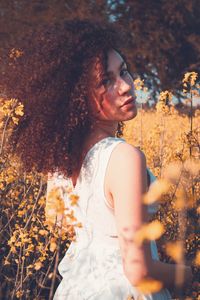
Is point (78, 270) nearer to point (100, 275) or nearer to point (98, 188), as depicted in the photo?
point (100, 275)

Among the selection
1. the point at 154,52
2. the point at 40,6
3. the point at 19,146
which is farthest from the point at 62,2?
the point at 19,146

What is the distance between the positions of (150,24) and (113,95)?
61.8 feet

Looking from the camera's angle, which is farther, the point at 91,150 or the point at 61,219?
the point at 91,150

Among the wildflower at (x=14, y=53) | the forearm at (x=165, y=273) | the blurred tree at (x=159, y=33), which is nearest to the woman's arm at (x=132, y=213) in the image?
the forearm at (x=165, y=273)

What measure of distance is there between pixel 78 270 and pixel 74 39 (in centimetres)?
71

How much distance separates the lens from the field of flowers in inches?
37.7

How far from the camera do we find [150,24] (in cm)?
1969

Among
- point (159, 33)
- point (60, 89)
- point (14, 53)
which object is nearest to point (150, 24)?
point (159, 33)

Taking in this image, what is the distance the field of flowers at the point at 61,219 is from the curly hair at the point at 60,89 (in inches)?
6.2

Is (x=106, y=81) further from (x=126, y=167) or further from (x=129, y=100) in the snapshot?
(x=126, y=167)

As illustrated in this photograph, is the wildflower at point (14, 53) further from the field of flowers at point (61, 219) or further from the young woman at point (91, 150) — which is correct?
the young woman at point (91, 150)

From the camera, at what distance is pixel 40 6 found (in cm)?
1806

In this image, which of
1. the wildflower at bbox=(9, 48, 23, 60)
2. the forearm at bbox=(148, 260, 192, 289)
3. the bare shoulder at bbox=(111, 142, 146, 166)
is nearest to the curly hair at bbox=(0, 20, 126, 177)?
the bare shoulder at bbox=(111, 142, 146, 166)

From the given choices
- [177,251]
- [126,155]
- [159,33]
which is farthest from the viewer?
[159,33]
